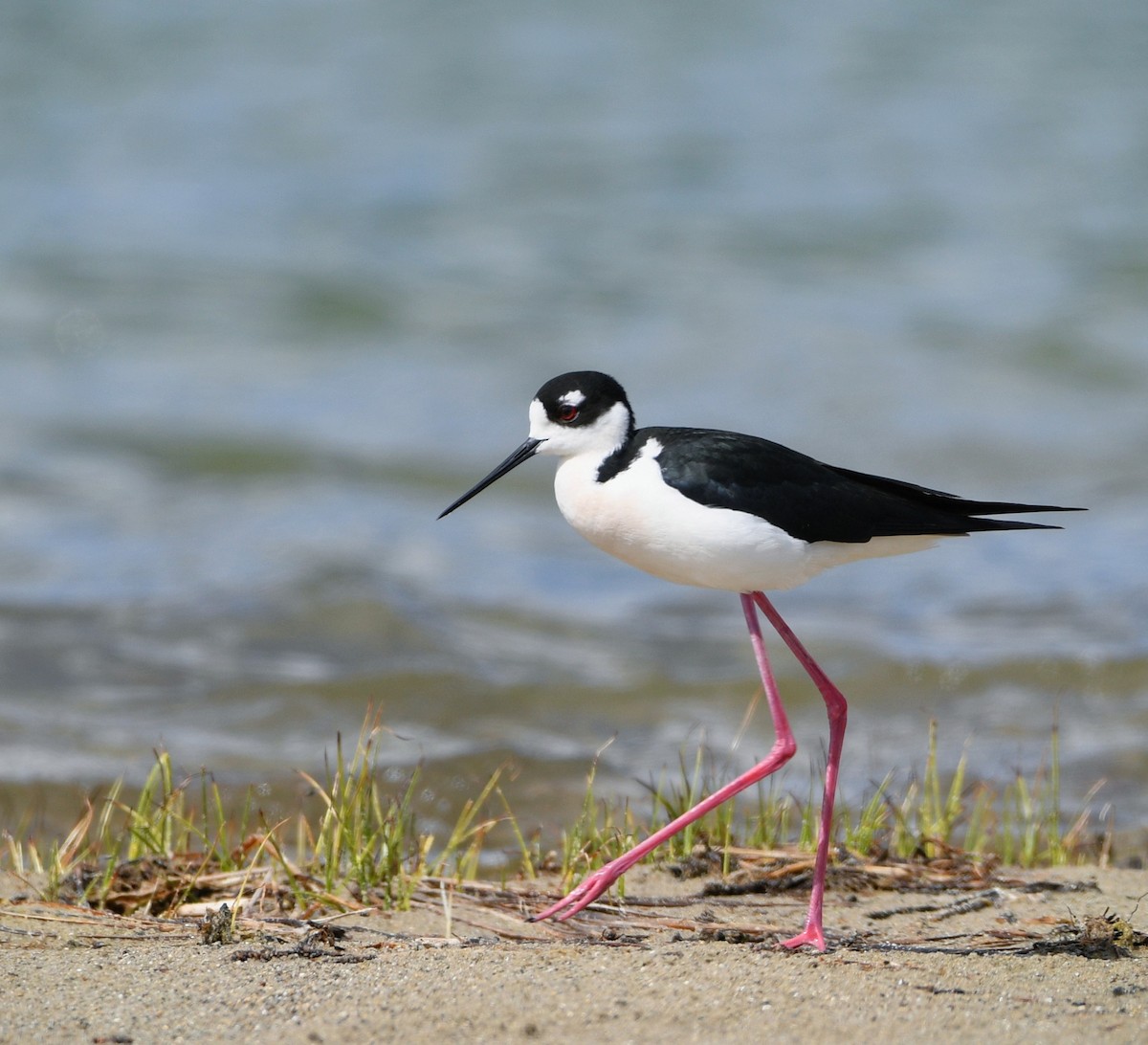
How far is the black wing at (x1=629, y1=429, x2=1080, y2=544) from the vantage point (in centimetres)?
371

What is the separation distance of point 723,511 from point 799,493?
0.25m

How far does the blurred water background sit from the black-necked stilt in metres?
0.96

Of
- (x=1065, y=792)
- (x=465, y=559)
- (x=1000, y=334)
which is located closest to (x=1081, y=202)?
(x=1000, y=334)

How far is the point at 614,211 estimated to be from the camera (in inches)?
544

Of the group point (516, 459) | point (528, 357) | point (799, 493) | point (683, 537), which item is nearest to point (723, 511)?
point (683, 537)

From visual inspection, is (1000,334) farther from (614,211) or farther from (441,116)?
(441,116)

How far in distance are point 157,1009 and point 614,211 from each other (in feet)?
38.0

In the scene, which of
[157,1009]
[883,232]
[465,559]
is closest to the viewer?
[157,1009]

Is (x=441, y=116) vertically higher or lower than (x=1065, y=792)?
higher

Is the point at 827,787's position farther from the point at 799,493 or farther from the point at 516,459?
the point at 516,459

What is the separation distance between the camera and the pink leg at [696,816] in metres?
3.71

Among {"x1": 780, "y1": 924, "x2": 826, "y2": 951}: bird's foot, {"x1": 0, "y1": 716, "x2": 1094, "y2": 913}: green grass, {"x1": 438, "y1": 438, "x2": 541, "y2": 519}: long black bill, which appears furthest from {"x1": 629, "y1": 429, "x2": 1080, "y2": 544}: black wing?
{"x1": 780, "y1": 924, "x2": 826, "y2": 951}: bird's foot

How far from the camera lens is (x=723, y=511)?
366cm

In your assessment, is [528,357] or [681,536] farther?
[528,357]
